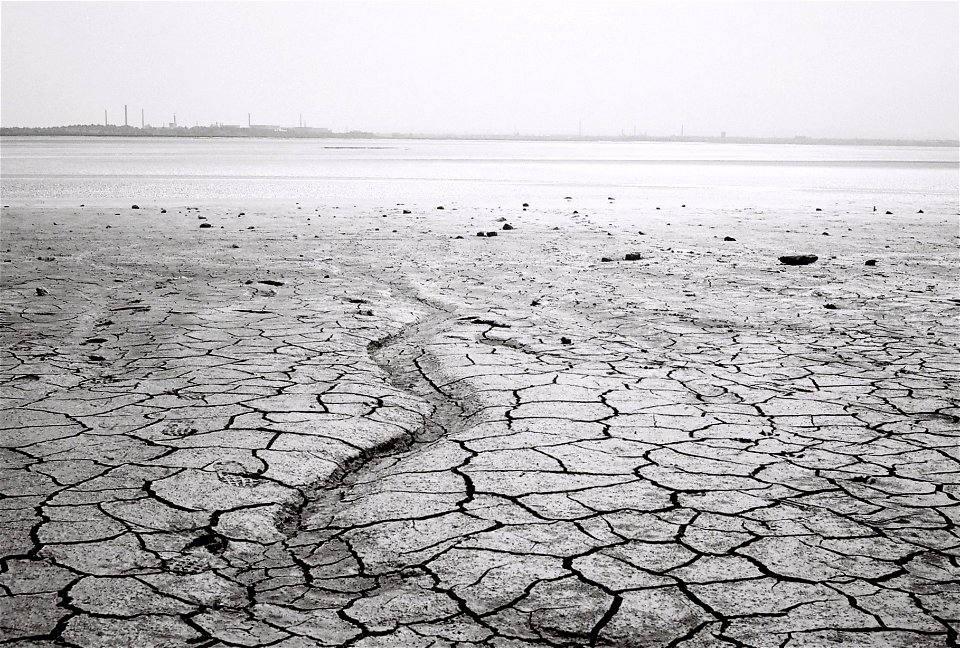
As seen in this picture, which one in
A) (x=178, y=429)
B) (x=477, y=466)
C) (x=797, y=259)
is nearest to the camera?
(x=477, y=466)

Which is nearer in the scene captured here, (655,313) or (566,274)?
(655,313)

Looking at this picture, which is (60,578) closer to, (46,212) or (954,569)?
(954,569)

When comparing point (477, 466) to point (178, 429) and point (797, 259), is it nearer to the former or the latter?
point (178, 429)

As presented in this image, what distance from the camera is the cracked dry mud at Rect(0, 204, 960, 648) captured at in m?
2.24

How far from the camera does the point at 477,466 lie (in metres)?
3.27

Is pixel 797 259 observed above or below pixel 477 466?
above

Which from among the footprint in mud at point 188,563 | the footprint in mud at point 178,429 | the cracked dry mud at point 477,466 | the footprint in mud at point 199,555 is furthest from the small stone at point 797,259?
the footprint in mud at point 188,563

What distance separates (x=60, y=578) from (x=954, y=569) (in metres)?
2.47

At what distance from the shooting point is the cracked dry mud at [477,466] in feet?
7.36

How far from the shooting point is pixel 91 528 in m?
2.69

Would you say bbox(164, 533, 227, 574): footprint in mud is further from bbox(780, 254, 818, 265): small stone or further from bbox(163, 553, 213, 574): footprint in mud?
bbox(780, 254, 818, 265): small stone

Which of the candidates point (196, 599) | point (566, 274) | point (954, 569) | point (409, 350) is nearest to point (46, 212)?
point (566, 274)

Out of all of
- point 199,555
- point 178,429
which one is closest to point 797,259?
point 178,429

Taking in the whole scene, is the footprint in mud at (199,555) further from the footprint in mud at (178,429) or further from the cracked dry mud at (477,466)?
the footprint in mud at (178,429)
